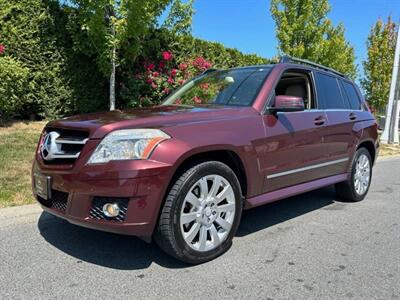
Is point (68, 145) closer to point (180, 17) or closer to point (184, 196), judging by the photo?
point (184, 196)

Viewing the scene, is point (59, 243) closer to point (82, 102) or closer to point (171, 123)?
point (171, 123)

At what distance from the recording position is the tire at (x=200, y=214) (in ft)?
11.3

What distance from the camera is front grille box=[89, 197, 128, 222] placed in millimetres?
3297

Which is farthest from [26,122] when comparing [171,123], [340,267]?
[340,267]

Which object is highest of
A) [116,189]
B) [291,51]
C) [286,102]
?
[291,51]

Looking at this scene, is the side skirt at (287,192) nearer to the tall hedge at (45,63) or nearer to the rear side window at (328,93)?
the rear side window at (328,93)

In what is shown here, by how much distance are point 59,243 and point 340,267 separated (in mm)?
2517

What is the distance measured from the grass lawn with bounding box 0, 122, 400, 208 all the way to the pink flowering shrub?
227 cm

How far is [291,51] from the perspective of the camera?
1459cm

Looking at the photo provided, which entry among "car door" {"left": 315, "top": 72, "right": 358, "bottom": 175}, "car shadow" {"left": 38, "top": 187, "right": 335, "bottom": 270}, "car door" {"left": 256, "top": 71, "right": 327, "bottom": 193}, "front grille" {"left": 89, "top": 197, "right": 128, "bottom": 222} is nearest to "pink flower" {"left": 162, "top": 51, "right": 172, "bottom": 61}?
"car door" {"left": 315, "top": 72, "right": 358, "bottom": 175}

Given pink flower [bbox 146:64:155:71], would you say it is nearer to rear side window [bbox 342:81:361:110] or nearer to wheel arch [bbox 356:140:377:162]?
rear side window [bbox 342:81:361:110]

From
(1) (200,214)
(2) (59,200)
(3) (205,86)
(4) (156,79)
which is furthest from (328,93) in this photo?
(4) (156,79)

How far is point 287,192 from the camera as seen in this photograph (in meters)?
4.52

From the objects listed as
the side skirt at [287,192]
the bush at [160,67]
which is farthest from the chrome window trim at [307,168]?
the bush at [160,67]
